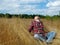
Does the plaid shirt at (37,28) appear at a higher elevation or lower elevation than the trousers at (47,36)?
higher

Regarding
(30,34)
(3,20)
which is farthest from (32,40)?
(3,20)

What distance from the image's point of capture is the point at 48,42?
704 cm

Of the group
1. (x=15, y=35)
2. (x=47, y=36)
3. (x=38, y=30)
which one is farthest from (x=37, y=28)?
(x=15, y=35)

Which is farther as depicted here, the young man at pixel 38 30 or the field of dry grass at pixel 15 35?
the young man at pixel 38 30

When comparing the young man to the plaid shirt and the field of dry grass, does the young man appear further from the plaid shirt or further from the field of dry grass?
the field of dry grass

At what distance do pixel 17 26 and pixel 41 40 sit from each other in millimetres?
753

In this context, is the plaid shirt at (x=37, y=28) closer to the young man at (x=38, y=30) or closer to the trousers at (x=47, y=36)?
the young man at (x=38, y=30)

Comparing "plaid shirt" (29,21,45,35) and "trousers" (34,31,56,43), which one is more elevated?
"plaid shirt" (29,21,45,35)

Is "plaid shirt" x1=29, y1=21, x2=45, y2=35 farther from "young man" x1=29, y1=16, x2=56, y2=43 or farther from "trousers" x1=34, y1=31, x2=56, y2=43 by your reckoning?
"trousers" x1=34, y1=31, x2=56, y2=43

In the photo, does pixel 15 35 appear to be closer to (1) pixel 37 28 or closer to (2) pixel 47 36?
(1) pixel 37 28

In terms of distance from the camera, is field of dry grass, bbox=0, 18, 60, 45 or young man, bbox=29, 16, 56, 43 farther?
young man, bbox=29, 16, 56, 43

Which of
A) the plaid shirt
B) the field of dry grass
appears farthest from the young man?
the field of dry grass

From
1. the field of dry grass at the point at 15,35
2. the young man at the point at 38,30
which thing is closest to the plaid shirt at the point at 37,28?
the young man at the point at 38,30

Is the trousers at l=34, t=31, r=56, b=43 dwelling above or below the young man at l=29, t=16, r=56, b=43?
below
